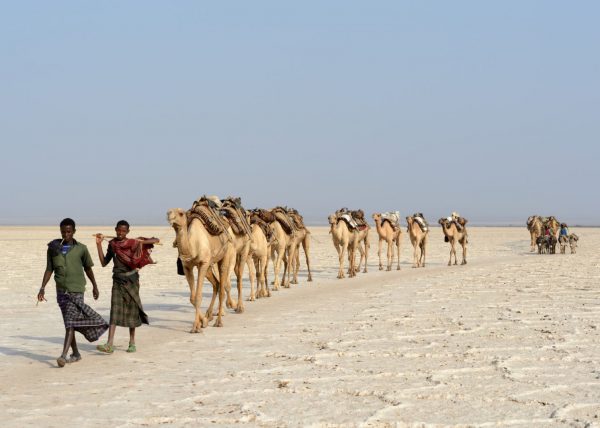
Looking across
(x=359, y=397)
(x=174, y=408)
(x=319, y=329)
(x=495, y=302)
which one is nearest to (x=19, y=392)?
(x=174, y=408)

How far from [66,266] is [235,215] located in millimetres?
6161

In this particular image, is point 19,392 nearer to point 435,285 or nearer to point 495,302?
point 495,302

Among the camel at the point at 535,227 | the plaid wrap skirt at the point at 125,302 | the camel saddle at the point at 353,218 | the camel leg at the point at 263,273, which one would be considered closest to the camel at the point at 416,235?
the camel saddle at the point at 353,218

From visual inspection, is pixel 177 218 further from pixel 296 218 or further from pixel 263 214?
pixel 296 218

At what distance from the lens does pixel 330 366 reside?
9609 mm

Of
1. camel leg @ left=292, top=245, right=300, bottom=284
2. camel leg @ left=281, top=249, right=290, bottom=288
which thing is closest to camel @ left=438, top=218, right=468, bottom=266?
camel leg @ left=292, top=245, right=300, bottom=284

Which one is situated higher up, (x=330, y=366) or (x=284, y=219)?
(x=284, y=219)

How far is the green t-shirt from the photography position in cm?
1004

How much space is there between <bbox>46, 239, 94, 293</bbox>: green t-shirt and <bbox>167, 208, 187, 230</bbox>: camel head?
7.07ft

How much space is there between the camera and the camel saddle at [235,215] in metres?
15.8

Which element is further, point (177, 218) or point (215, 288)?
point (215, 288)

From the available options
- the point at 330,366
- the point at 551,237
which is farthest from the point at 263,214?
the point at 551,237

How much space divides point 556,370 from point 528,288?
10.7 m

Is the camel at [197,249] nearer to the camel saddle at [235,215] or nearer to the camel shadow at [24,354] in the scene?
the camel saddle at [235,215]
